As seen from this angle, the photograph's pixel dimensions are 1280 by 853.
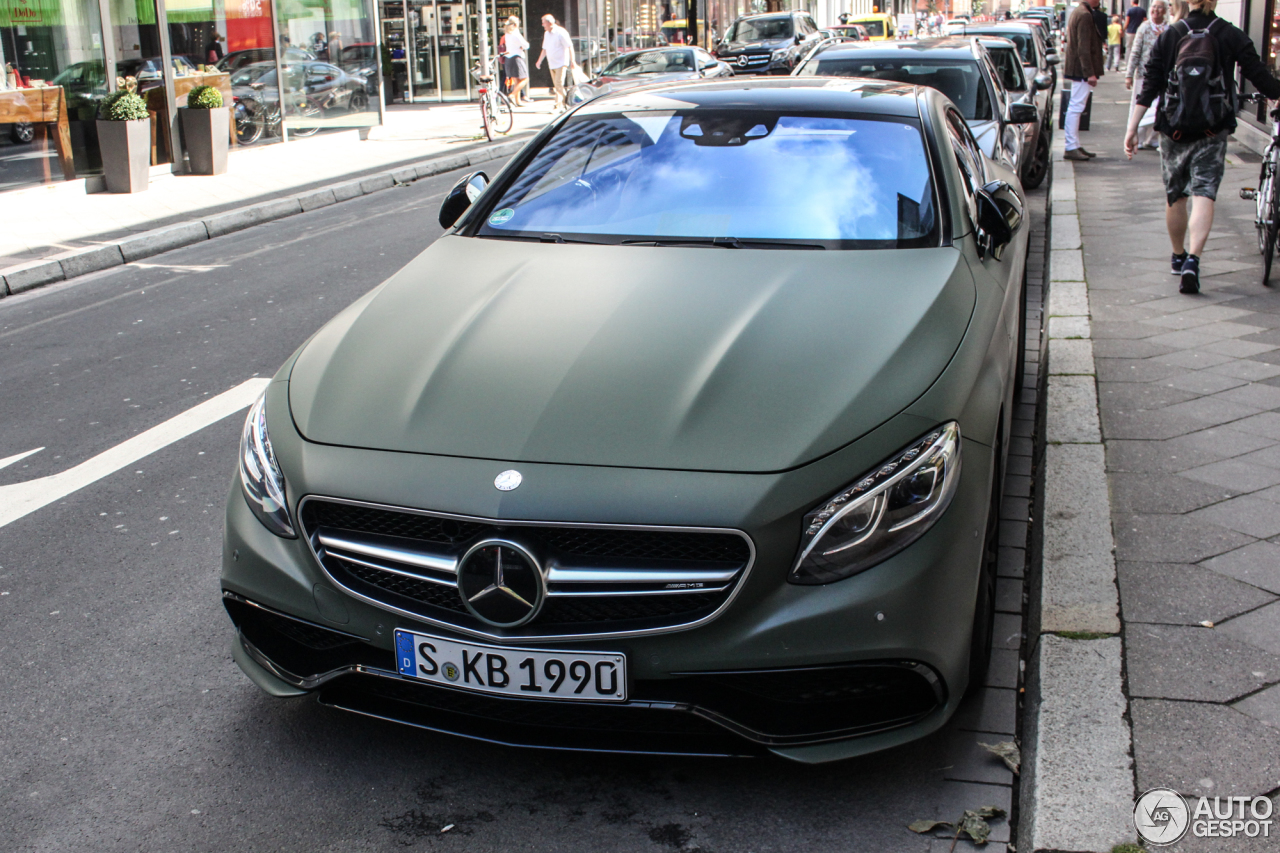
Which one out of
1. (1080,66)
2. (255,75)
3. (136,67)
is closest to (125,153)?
(136,67)

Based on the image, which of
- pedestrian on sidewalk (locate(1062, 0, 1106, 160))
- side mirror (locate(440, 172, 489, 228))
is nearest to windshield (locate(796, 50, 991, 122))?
pedestrian on sidewalk (locate(1062, 0, 1106, 160))

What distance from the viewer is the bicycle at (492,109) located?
65.3ft

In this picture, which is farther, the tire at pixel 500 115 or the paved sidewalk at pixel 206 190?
the tire at pixel 500 115

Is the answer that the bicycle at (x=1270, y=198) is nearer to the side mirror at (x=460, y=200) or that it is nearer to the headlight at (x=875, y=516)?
the side mirror at (x=460, y=200)

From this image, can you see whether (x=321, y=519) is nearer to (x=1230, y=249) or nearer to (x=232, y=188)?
(x=1230, y=249)

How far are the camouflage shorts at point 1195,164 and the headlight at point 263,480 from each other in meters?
6.05

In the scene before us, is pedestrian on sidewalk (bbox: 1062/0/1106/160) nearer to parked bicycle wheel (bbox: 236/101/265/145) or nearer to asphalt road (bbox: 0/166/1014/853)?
parked bicycle wheel (bbox: 236/101/265/145)

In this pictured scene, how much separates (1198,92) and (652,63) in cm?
1900

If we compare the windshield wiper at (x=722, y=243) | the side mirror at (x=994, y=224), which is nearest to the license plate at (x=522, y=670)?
the windshield wiper at (x=722, y=243)

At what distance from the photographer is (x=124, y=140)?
1302 centimetres

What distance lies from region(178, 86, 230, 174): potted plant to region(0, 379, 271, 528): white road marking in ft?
30.4

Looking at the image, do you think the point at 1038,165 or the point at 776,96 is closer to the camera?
the point at 776,96

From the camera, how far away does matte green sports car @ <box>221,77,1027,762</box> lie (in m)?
2.52

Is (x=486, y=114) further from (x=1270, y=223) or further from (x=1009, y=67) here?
(x=1270, y=223)
